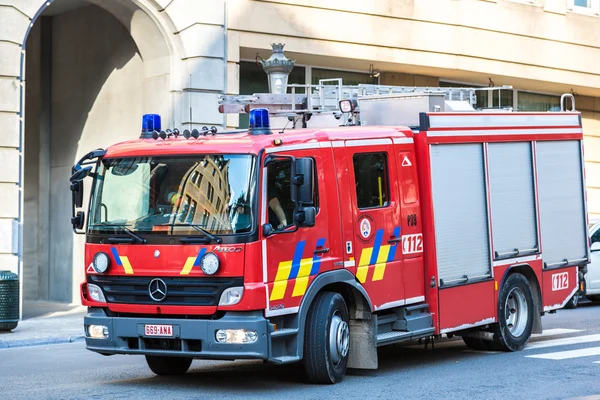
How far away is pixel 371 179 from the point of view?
1144 centimetres

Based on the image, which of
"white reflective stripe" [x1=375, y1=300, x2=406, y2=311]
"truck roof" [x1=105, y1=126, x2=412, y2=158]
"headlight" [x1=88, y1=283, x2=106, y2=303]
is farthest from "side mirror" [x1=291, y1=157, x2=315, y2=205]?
"headlight" [x1=88, y1=283, x2=106, y2=303]

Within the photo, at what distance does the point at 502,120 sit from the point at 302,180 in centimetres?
398

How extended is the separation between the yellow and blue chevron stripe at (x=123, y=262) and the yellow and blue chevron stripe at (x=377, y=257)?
7.49 ft

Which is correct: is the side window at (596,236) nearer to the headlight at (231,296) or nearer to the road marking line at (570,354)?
the road marking line at (570,354)

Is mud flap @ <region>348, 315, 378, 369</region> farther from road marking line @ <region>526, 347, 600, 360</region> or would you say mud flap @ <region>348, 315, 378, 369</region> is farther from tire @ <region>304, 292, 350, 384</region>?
road marking line @ <region>526, 347, 600, 360</region>

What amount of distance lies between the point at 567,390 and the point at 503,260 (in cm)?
282

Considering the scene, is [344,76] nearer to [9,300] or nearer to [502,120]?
[9,300]

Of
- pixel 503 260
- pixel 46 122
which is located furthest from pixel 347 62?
pixel 503 260

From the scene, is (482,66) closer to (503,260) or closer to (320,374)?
(503,260)

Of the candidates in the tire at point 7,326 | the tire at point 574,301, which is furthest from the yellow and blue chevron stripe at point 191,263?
the tire at point 7,326

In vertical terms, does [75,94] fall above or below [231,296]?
above

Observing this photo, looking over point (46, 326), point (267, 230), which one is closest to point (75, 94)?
point (46, 326)

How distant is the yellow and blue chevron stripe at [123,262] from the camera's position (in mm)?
10375

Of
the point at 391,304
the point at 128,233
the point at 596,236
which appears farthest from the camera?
the point at 596,236
